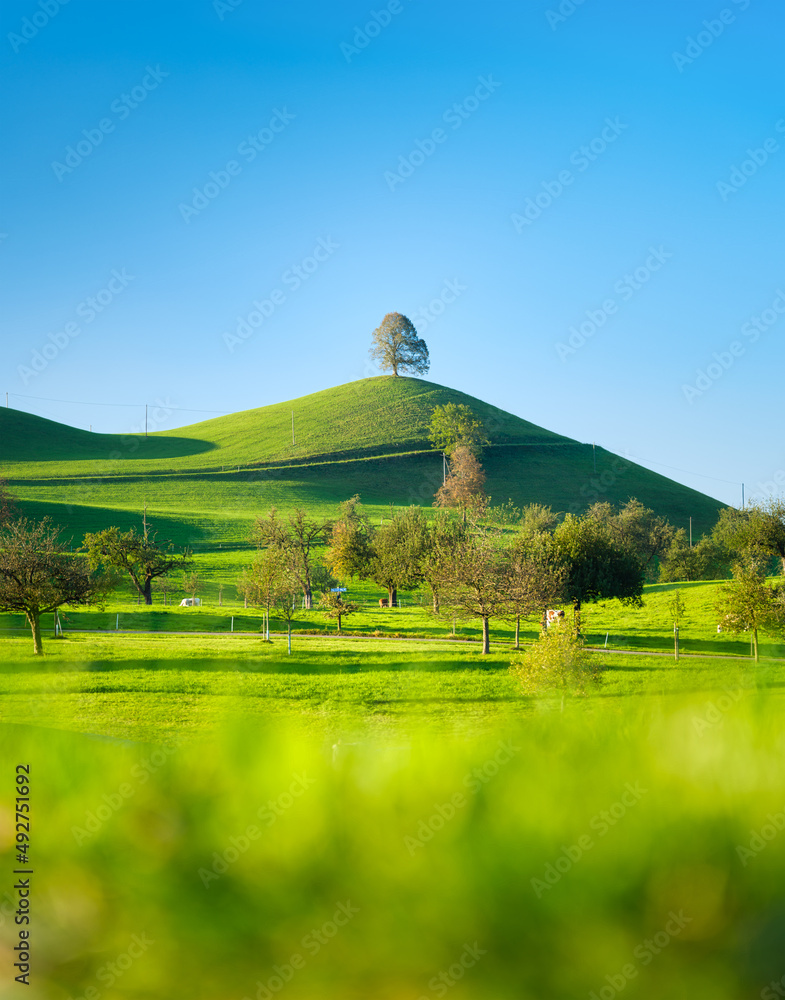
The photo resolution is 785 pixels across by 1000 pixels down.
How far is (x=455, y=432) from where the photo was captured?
118188 millimetres

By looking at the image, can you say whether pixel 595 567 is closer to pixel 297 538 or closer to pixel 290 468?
pixel 297 538

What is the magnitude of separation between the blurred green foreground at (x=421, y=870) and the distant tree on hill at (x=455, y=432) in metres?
111

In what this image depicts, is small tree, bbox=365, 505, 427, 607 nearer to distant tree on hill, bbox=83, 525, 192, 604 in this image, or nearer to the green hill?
distant tree on hill, bbox=83, 525, 192, 604

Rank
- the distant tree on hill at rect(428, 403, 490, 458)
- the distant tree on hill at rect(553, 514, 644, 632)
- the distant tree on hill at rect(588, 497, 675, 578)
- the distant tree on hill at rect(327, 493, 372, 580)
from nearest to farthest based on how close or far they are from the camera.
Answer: the distant tree on hill at rect(553, 514, 644, 632), the distant tree on hill at rect(327, 493, 372, 580), the distant tree on hill at rect(588, 497, 675, 578), the distant tree on hill at rect(428, 403, 490, 458)

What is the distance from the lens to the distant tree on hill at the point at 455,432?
116m

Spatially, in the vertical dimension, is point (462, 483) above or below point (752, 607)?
above

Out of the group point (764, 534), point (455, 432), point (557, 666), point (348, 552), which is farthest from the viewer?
point (455, 432)

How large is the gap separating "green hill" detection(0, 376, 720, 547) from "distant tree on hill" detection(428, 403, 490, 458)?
7.77ft

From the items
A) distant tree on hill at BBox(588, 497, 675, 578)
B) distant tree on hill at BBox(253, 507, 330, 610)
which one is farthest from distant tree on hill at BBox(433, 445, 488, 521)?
distant tree on hill at BBox(253, 507, 330, 610)

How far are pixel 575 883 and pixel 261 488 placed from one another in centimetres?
10260

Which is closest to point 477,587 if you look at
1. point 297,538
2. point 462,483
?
point 297,538

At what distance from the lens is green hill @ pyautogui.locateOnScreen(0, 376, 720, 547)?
299 ft

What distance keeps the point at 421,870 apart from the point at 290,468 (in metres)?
110

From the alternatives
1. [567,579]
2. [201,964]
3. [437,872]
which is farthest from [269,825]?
[567,579]
